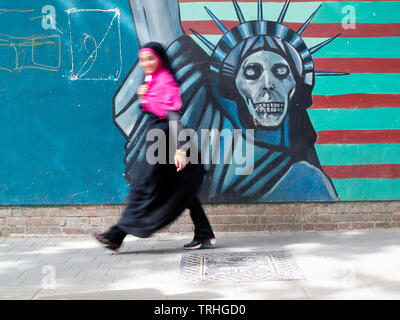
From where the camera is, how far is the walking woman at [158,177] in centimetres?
529

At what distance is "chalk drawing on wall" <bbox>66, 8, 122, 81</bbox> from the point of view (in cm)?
651

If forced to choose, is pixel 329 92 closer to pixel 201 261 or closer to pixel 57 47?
pixel 201 261

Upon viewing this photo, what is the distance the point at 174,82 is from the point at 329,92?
2208 mm

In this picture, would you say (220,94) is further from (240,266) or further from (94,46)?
(240,266)

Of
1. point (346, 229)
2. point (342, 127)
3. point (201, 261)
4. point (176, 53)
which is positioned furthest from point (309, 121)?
point (201, 261)

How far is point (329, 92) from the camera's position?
6516 millimetres

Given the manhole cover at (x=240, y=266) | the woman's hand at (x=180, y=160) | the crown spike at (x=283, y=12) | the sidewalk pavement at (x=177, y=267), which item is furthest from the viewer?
the crown spike at (x=283, y=12)

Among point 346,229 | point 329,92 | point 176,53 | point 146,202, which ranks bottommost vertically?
point 346,229

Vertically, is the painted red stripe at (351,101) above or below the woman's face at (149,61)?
below

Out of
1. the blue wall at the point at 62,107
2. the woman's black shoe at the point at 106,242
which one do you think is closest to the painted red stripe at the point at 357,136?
the blue wall at the point at 62,107

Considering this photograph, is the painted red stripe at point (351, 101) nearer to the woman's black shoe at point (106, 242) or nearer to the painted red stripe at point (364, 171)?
the painted red stripe at point (364, 171)

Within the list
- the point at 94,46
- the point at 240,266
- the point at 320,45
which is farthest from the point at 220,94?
the point at 240,266

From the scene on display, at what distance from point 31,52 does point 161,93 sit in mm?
2221

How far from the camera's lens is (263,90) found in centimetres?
653
